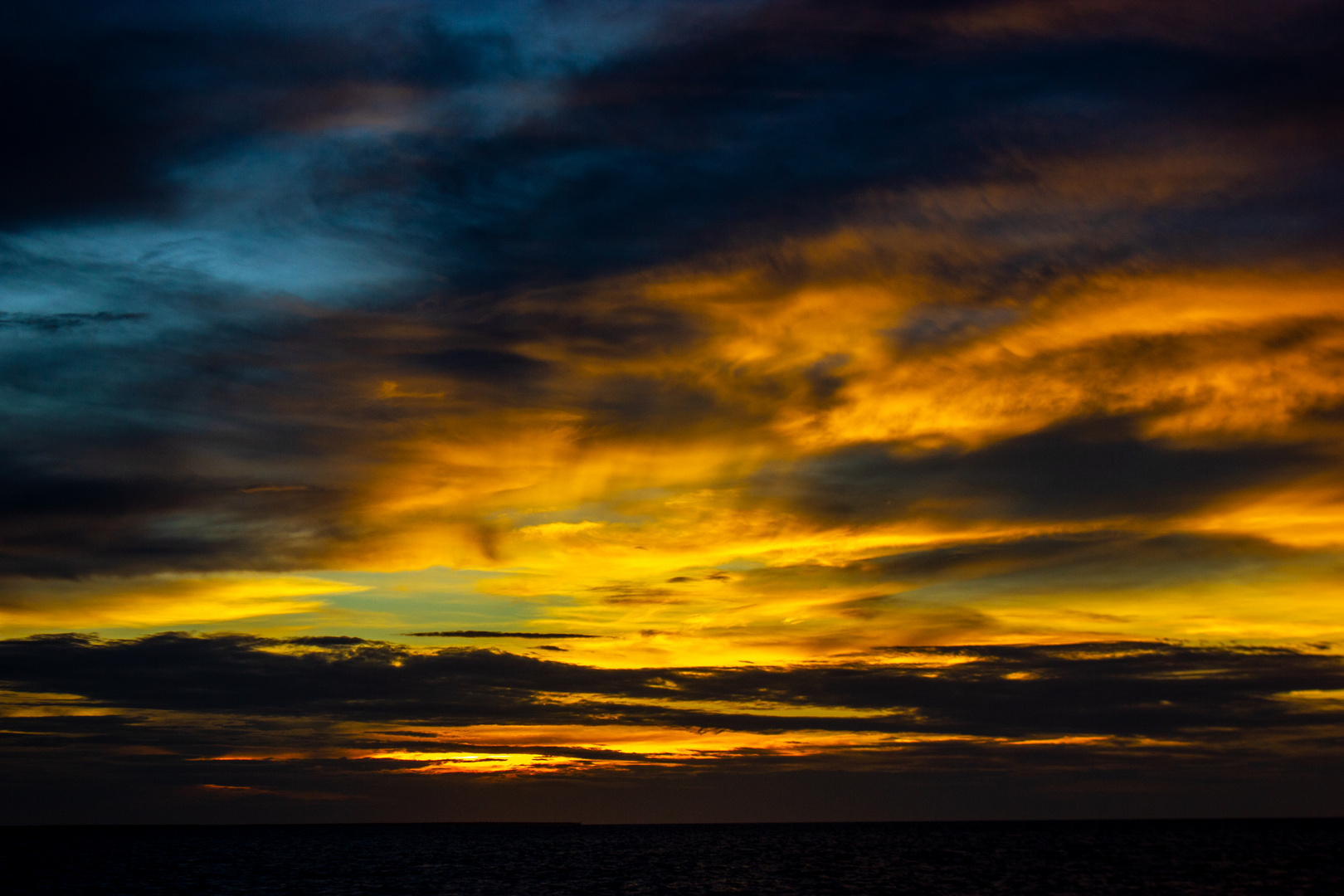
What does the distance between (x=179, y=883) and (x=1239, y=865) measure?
141549 millimetres

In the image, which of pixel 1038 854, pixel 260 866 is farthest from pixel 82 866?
pixel 1038 854

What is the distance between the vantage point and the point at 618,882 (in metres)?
122

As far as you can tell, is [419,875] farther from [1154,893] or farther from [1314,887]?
[1314,887]

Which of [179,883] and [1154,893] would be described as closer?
[1154,893]

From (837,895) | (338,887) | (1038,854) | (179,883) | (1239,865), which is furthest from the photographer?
(1038,854)

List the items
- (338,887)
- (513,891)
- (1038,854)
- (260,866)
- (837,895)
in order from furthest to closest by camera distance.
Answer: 1. (1038,854)
2. (260,866)
3. (338,887)
4. (513,891)
5. (837,895)

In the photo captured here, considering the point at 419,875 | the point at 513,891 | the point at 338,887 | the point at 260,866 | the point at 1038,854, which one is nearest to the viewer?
the point at 513,891

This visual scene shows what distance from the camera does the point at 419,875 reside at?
13900cm

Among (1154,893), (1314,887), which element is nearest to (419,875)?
(1154,893)

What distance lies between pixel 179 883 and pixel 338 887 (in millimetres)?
27112

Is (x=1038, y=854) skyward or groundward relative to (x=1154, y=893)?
groundward

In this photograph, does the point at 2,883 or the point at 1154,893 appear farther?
the point at 2,883

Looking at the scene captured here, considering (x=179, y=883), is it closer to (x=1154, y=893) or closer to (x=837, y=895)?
(x=837, y=895)

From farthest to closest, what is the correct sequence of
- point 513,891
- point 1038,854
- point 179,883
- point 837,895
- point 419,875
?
1. point 1038,854
2. point 419,875
3. point 179,883
4. point 513,891
5. point 837,895
